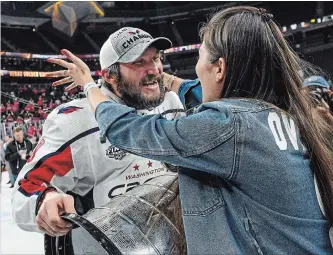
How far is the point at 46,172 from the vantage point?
123 centimetres

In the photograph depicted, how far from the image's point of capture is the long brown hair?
2.59 ft

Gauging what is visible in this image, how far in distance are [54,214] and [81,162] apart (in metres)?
0.42

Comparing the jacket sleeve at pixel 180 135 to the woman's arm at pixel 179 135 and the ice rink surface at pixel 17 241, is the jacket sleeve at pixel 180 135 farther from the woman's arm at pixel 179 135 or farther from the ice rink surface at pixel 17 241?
the ice rink surface at pixel 17 241

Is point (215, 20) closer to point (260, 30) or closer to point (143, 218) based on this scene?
point (260, 30)

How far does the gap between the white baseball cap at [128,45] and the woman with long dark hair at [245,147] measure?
556 millimetres

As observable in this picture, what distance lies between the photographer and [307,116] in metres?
0.83

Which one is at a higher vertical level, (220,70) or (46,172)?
(220,70)

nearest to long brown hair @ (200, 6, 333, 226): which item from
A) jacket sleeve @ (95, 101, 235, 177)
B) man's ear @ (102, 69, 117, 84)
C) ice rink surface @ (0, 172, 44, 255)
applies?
jacket sleeve @ (95, 101, 235, 177)

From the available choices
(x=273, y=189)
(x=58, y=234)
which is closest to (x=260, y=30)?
(x=273, y=189)

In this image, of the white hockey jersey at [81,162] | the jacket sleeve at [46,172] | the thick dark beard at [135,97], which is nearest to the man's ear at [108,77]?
the thick dark beard at [135,97]

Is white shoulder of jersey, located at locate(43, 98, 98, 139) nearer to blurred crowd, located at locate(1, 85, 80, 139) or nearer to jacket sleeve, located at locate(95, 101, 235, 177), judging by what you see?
jacket sleeve, located at locate(95, 101, 235, 177)

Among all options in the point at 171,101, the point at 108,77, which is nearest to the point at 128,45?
the point at 108,77

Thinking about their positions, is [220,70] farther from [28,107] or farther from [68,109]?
[28,107]

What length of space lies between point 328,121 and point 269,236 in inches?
18.9
